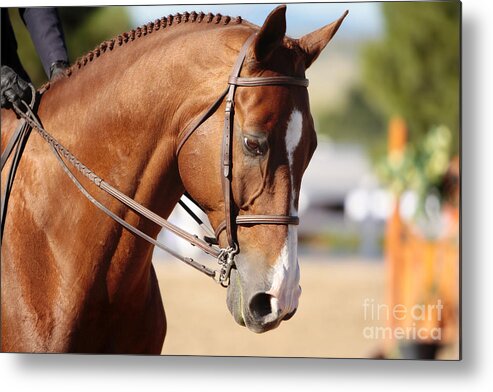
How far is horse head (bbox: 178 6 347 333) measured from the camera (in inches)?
70.6

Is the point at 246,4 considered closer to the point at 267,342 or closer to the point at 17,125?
the point at 17,125

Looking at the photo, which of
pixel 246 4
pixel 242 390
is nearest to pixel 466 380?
pixel 242 390

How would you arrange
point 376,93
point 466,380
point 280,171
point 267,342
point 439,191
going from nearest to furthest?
point 280,171, point 466,380, point 439,191, point 267,342, point 376,93

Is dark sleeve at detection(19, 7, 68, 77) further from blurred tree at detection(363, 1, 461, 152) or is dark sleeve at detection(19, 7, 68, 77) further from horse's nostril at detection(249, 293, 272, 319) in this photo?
blurred tree at detection(363, 1, 461, 152)

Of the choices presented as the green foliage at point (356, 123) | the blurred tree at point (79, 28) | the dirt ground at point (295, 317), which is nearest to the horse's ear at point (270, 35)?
the blurred tree at point (79, 28)

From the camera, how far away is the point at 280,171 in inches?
70.5

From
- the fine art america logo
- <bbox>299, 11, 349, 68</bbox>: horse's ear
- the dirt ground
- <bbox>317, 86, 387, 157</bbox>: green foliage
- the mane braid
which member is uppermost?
<bbox>317, 86, 387, 157</bbox>: green foliage

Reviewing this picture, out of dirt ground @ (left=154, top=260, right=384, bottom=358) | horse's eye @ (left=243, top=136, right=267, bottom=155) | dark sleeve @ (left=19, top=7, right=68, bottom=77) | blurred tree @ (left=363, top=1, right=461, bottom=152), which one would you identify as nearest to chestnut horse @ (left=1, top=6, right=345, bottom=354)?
horse's eye @ (left=243, top=136, right=267, bottom=155)

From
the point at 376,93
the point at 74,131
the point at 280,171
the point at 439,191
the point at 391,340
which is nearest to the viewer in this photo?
the point at 280,171

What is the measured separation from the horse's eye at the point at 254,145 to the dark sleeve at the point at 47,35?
0.77 meters

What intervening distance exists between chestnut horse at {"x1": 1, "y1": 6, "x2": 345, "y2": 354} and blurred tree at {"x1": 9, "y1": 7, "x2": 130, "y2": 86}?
0.91 metres

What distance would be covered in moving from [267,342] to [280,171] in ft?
11.4

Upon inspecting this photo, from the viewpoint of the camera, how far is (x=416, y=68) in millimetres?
5012

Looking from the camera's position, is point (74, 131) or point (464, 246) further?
point (464, 246)
